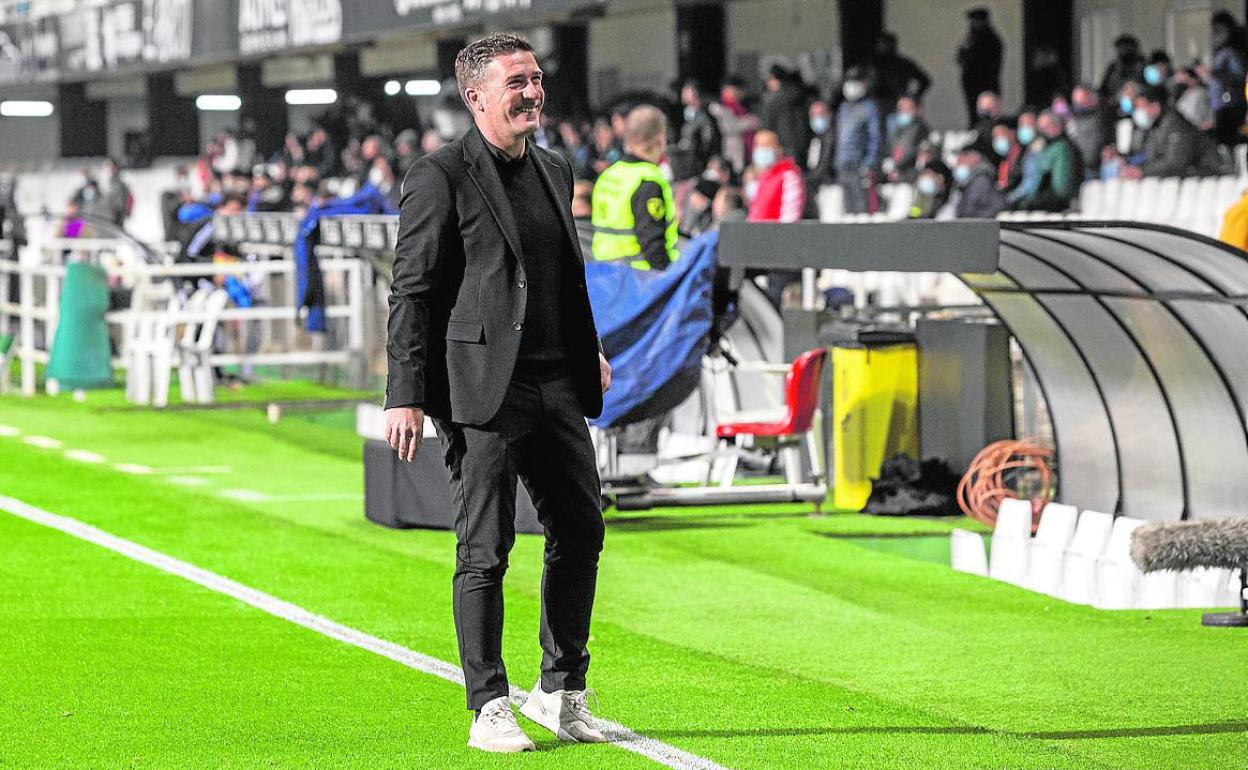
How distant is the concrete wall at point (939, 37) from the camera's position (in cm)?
3128

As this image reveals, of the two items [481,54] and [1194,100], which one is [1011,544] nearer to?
[481,54]

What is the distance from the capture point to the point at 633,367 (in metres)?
12.7

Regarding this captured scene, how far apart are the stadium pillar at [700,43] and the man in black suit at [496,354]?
90.0 ft

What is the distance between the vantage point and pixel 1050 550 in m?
10.4

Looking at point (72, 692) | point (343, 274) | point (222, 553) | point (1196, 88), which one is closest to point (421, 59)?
point (343, 274)

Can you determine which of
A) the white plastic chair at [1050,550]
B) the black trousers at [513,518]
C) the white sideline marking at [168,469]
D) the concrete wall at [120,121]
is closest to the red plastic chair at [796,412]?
the white plastic chair at [1050,550]

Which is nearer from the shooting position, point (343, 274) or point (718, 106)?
point (343, 274)

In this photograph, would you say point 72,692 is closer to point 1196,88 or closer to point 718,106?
point 1196,88

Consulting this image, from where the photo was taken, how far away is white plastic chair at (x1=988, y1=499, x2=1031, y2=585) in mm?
10602

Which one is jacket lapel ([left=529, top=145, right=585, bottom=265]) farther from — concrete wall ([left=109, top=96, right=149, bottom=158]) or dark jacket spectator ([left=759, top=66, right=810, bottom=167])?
concrete wall ([left=109, top=96, right=149, bottom=158])

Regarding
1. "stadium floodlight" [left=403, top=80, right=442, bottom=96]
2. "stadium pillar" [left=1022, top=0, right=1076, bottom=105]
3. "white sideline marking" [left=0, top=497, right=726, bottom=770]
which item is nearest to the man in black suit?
"white sideline marking" [left=0, top=497, right=726, bottom=770]

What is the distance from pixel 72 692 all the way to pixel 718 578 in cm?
382

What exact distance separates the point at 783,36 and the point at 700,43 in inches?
51.3

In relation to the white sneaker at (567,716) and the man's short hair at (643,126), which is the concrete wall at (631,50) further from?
the white sneaker at (567,716)
